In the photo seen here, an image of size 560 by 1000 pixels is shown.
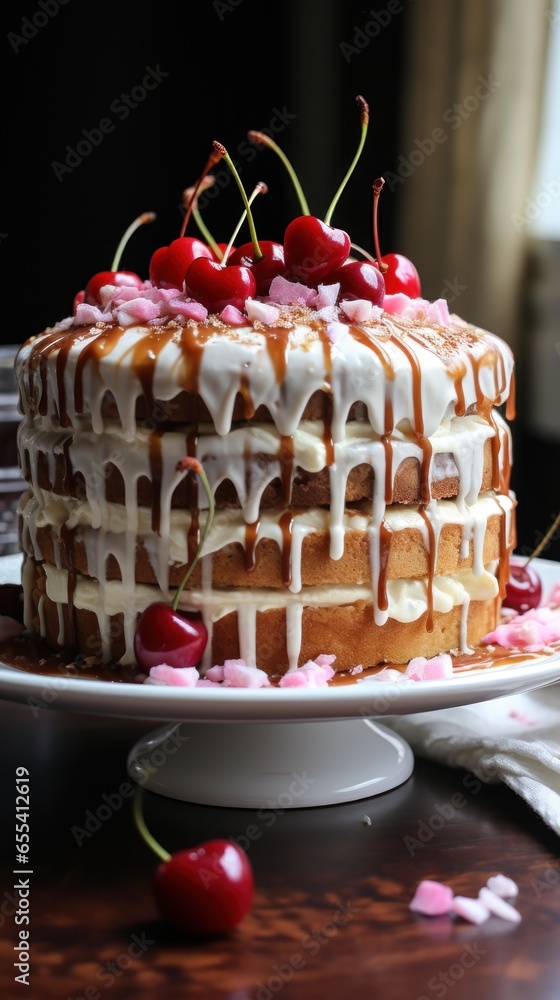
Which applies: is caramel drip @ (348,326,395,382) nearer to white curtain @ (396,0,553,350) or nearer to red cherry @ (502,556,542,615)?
red cherry @ (502,556,542,615)

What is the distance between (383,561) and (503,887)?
1.42 ft

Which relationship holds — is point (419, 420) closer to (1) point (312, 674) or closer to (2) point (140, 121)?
(1) point (312, 674)

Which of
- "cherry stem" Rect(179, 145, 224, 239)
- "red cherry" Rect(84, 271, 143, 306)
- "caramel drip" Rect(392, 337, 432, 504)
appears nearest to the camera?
"caramel drip" Rect(392, 337, 432, 504)

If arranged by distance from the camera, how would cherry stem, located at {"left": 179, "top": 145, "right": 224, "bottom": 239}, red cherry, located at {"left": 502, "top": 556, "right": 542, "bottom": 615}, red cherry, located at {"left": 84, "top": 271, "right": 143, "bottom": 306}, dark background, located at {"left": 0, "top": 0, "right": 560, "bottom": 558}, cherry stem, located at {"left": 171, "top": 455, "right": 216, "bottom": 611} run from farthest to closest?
dark background, located at {"left": 0, "top": 0, "right": 560, "bottom": 558} < red cherry, located at {"left": 502, "top": 556, "right": 542, "bottom": 615} < red cherry, located at {"left": 84, "top": 271, "right": 143, "bottom": 306} < cherry stem, located at {"left": 179, "top": 145, "right": 224, "bottom": 239} < cherry stem, located at {"left": 171, "top": 455, "right": 216, "bottom": 611}

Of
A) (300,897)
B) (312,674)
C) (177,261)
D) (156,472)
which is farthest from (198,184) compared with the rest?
(300,897)

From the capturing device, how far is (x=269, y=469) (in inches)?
59.5

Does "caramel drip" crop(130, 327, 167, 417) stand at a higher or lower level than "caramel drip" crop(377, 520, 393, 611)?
higher

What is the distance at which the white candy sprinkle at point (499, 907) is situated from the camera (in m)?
1.29

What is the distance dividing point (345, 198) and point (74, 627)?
3053 millimetres

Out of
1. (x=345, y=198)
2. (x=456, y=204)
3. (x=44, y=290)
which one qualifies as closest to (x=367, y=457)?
(x=456, y=204)

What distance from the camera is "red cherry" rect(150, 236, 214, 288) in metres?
1.70

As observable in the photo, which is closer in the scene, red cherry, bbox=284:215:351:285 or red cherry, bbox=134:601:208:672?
red cherry, bbox=134:601:208:672

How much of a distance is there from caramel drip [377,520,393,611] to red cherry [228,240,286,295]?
0.38m

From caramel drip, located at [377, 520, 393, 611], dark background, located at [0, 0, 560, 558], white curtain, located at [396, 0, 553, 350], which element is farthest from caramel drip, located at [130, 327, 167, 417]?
dark background, located at [0, 0, 560, 558]
